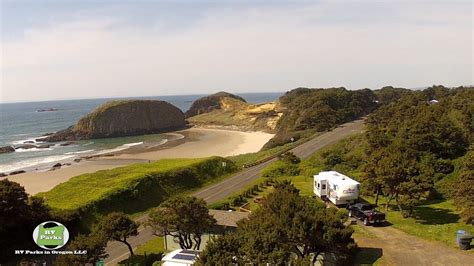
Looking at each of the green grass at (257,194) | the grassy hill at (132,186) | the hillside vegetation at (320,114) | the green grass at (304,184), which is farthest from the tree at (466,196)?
the hillside vegetation at (320,114)

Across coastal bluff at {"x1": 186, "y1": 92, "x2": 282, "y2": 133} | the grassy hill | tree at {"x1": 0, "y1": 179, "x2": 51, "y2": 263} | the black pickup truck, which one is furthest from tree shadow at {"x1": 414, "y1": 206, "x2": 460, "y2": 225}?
coastal bluff at {"x1": 186, "y1": 92, "x2": 282, "y2": 133}

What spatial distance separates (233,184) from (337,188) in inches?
682

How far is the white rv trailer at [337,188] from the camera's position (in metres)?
35.3

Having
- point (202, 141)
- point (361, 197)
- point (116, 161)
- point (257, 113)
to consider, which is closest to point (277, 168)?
point (361, 197)

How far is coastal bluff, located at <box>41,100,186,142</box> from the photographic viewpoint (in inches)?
4688

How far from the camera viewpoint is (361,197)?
40.0 metres

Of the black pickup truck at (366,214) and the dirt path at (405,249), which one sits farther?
the black pickup truck at (366,214)

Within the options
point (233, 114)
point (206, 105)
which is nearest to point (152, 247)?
point (233, 114)

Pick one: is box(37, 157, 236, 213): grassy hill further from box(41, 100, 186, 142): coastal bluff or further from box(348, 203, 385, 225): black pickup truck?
box(41, 100, 186, 142): coastal bluff

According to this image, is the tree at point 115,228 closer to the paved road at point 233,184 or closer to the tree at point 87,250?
the tree at point 87,250

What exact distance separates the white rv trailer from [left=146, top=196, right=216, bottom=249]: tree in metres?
13.5

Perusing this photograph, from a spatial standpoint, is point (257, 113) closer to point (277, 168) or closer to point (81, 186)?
point (277, 168)

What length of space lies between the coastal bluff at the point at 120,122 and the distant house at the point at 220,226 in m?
95.5

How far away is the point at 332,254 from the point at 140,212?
74.4 feet
